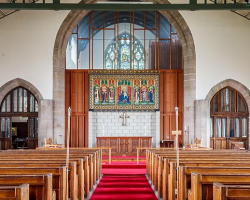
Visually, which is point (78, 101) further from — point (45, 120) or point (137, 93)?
point (137, 93)

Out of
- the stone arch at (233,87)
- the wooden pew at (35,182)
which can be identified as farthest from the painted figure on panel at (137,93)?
the wooden pew at (35,182)

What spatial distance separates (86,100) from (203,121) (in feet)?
17.2

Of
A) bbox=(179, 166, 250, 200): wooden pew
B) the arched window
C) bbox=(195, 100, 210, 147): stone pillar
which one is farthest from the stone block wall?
bbox=(179, 166, 250, 200): wooden pew

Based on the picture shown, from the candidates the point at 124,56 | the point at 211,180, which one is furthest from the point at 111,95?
the point at 211,180

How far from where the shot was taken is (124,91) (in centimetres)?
1594

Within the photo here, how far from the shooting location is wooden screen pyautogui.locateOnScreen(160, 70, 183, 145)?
15836 millimetres

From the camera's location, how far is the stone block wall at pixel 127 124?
1582 cm

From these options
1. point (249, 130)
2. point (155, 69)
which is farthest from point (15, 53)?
point (249, 130)

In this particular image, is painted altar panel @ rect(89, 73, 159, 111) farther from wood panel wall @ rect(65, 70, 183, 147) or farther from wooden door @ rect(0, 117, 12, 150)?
wooden door @ rect(0, 117, 12, 150)

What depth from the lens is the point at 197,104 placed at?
14.9 metres

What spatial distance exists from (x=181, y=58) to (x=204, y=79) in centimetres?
176

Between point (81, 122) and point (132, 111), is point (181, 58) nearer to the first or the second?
point (132, 111)

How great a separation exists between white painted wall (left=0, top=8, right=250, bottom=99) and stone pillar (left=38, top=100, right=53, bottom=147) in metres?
0.41

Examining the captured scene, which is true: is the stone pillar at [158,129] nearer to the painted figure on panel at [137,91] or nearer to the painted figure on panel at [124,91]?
the painted figure on panel at [137,91]
